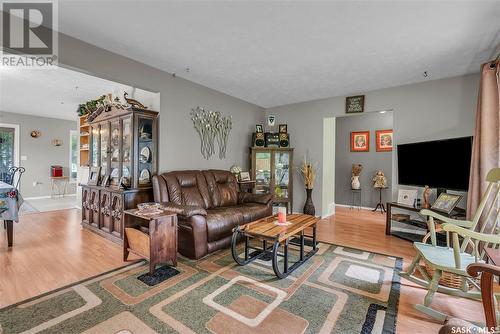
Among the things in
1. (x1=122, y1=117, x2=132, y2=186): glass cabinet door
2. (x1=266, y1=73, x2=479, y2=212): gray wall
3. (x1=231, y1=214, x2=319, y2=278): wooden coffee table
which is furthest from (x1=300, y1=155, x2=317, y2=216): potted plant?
(x1=122, y1=117, x2=132, y2=186): glass cabinet door

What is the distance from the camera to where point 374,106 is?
416cm

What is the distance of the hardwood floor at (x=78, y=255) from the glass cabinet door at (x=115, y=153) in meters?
0.88

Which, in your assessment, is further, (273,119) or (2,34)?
(273,119)

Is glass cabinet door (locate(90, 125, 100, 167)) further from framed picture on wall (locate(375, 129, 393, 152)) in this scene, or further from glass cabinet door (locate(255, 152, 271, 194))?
framed picture on wall (locate(375, 129, 393, 152))

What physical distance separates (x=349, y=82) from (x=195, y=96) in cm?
249

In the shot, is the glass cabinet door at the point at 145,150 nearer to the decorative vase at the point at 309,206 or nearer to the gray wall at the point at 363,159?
the decorative vase at the point at 309,206

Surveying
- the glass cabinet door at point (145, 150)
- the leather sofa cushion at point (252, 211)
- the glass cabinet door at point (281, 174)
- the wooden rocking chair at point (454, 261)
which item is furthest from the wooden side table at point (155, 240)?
the glass cabinet door at point (281, 174)

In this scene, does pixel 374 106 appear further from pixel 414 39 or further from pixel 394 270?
pixel 394 270

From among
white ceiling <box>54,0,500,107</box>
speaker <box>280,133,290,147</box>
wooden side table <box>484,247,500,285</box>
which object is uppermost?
white ceiling <box>54,0,500,107</box>

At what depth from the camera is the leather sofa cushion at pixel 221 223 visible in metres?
2.76

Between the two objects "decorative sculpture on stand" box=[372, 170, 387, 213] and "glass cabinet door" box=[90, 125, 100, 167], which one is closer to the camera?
"glass cabinet door" box=[90, 125, 100, 167]

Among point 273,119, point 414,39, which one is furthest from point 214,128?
point 414,39

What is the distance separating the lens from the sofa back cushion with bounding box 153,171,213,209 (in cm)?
318

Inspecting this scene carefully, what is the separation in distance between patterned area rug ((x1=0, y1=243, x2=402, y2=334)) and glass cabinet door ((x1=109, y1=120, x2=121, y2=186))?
5.08ft
